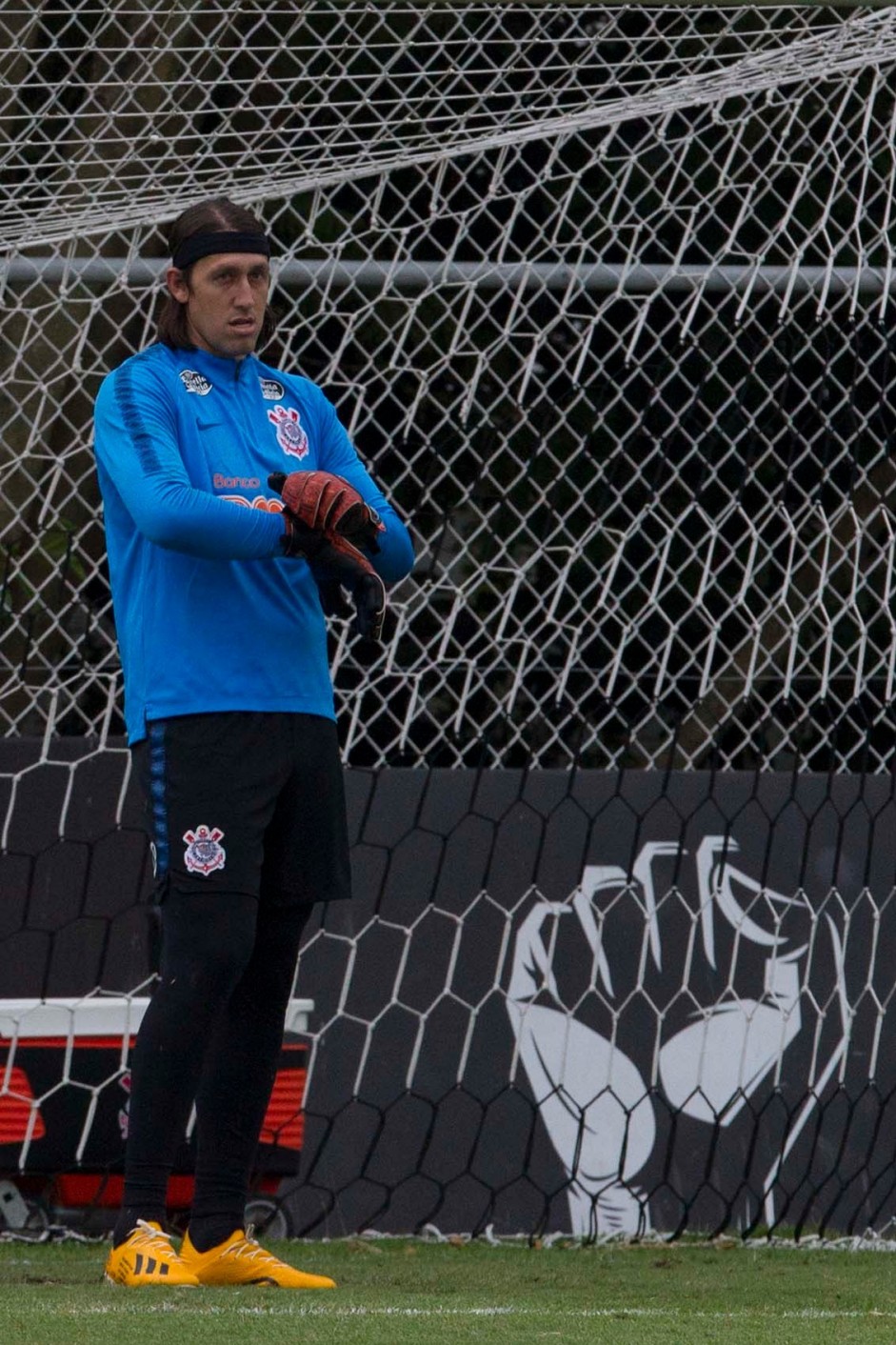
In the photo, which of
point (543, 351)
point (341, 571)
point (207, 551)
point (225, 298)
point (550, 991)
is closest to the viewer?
point (207, 551)

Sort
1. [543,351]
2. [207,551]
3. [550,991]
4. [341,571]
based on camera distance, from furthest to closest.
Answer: [543,351]
[550,991]
[341,571]
[207,551]

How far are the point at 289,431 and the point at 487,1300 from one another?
1254 millimetres

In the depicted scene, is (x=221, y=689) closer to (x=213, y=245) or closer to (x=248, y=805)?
(x=248, y=805)

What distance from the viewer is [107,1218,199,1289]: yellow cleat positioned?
276cm

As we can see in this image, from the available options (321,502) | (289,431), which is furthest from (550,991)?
(321,502)

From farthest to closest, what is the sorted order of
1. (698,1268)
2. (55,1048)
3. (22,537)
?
1. (22,537)
2. (55,1048)
3. (698,1268)

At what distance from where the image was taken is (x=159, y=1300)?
2.65 metres

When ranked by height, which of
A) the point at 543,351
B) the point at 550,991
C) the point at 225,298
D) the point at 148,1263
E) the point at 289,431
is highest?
the point at 543,351

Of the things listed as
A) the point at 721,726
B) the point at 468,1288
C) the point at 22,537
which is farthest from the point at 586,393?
the point at 468,1288

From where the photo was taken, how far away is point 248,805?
281 cm

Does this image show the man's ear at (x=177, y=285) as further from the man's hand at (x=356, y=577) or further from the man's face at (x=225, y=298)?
the man's hand at (x=356, y=577)

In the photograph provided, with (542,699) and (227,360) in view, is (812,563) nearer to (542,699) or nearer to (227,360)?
(542,699)

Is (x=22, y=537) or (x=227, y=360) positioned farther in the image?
(x=22, y=537)

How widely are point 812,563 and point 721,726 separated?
405 millimetres
